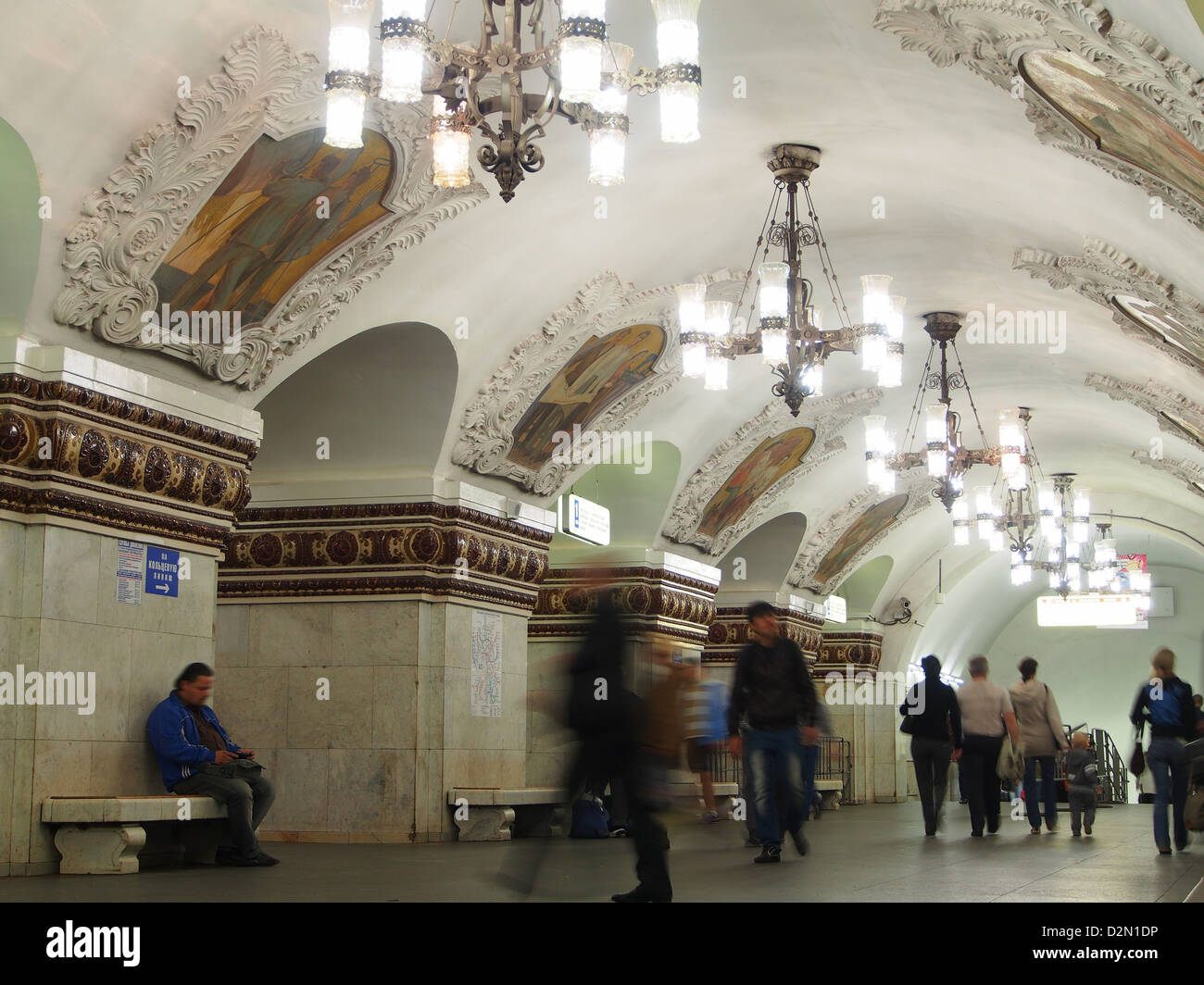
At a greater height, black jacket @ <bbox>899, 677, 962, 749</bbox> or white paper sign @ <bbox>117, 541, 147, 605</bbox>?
white paper sign @ <bbox>117, 541, 147, 605</bbox>

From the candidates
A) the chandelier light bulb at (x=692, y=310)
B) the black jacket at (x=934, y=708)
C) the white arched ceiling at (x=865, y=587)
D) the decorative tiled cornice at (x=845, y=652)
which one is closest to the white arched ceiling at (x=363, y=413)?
the chandelier light bulb at (x=692, y=310)

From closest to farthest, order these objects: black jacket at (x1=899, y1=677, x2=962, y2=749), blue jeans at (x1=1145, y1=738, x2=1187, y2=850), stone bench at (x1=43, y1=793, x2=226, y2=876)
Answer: stone bench at (x1=43, y1=793, x2=226, y2=876) → blue jeans at (x1=1145, y1=738, x2=1187, y2=850) → black jacket at (x1=899, y1=677, x2=962, y2=749)

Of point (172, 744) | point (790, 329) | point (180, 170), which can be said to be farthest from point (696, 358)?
point (172, 744)

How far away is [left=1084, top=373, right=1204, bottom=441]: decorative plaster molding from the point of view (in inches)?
583

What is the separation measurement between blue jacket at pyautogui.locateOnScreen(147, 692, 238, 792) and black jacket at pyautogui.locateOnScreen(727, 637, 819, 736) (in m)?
2.95

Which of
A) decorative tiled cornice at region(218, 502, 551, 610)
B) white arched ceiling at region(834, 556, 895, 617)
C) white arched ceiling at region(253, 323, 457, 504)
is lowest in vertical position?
decorative tiled cornice at region(218, 502, 551, 610)

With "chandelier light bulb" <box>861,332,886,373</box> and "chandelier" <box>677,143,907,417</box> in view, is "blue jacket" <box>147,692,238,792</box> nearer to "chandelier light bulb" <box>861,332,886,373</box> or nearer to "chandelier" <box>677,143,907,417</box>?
"chandelier" <box>677,143,907,417</box>

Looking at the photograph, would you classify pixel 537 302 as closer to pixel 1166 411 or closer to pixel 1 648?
pixel 1 648

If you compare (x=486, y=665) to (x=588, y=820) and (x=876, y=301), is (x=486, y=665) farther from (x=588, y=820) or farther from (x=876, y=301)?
(x=876, y=301)

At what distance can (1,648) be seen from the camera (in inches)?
303

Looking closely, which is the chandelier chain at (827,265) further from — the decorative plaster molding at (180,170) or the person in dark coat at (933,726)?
the decorative plaster molding at (180,170)

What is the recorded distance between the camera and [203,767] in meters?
8.37

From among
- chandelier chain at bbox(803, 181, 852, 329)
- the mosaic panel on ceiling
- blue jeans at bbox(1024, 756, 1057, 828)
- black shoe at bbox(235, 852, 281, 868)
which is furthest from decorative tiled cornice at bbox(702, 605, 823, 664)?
black shoe at bbox(235, 852, 281, 868)

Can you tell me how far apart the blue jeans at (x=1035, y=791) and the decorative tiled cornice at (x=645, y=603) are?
13.6 feet
